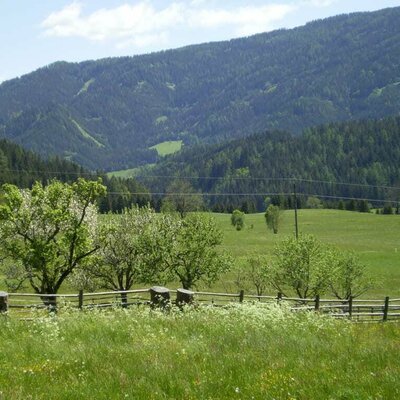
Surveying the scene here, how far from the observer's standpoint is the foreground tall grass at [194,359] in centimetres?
872

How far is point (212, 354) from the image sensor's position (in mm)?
11172

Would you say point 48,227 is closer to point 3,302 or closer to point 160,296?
point 3,302

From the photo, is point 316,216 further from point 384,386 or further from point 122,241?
point 384,386

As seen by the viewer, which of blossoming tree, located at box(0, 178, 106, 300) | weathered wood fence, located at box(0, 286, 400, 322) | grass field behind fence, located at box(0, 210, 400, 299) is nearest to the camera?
weathered wood fence, located at box(0, 286, 400, 322)

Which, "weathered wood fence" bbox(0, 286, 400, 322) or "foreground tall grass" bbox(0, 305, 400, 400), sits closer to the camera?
"foreground tall grass" bbox(0, 305, 400, 400)

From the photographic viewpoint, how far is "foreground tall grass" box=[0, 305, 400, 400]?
8719 millimetres

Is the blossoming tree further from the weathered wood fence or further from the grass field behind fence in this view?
the grass field behind fence

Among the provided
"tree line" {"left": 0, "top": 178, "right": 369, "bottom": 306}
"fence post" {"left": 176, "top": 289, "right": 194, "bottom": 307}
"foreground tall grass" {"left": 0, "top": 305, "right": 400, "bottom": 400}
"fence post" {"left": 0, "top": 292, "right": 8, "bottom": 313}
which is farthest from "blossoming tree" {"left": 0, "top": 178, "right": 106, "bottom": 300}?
"foreground tall grass" {"left": 0, "top": 305, "right": 400, "bottom": 400}

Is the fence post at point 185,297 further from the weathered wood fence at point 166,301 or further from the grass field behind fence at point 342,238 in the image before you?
the grass field behind fence at point 342,238

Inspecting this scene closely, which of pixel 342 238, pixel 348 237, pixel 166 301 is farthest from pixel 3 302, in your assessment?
pixel 348 237

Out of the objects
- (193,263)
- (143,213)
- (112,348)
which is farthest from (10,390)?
(143,213)

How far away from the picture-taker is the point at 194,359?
35.6 feet

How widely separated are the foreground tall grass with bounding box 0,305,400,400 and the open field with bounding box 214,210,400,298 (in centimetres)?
5812

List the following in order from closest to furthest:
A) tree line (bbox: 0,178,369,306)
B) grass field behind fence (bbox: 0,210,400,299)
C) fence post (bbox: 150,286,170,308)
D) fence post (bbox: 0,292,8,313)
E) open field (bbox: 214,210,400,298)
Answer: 1. fence post (bbox: 150,286,170,308)
2. fence post (bbox: 0,292,8,313)
3. tree line (bbox: 0,178,369,306)
4. grass field behind fence (bbox: 0,210,400,299)
5. open field (bbox: 214,210,400,298)
